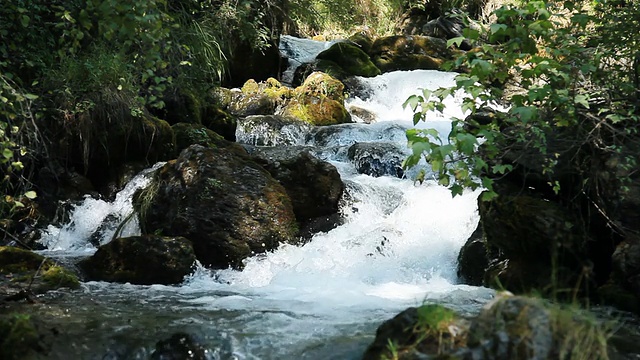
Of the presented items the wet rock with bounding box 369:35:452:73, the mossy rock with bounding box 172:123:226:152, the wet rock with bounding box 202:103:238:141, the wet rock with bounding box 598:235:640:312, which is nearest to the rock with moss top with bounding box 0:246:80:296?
the mossy rock with bounding box 172:123:226:152

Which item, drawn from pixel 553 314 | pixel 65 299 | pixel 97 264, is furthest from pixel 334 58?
pixel 553 314

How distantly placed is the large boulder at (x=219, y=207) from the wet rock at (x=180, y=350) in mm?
2698

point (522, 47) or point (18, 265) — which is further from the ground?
point (522, 47)

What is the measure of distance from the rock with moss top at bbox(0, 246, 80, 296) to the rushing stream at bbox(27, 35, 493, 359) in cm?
22

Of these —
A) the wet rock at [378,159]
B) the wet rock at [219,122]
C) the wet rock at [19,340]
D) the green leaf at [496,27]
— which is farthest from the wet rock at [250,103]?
the green leaf at [496,27]

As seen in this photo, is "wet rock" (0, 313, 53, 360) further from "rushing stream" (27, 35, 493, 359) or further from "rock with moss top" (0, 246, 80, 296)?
"rock with moss top" (0, 246, 80, 296)

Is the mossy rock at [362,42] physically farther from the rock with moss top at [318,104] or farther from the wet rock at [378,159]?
the wet rock at [378,159]

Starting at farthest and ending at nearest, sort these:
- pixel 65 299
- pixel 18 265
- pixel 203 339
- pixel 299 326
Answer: pixel 18 265
pixel 65 299
pixel 299 326
pixel 203 339

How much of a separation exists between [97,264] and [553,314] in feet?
15.5

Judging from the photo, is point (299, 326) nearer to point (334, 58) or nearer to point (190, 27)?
point (190, 27)

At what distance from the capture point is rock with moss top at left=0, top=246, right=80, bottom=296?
17.3ft

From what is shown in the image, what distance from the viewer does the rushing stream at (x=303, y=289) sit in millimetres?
3963

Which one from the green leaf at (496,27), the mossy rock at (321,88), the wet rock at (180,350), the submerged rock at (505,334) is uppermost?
the green leaf at (496,27)

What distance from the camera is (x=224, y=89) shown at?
13.3 metres
